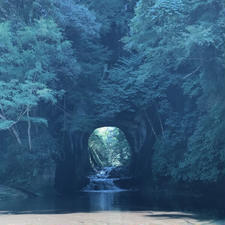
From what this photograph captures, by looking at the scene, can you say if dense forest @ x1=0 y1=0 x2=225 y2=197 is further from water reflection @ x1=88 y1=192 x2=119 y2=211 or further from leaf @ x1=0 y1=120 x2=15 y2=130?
water reflection @ x1=88 y1=192 x2=119 y2=211

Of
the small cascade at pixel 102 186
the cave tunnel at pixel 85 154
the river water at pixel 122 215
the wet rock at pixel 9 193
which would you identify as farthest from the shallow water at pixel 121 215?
the small cascade at pixel 102 186

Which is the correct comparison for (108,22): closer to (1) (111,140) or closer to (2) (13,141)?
(2) (13,141)

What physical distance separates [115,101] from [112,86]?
32.5 inches

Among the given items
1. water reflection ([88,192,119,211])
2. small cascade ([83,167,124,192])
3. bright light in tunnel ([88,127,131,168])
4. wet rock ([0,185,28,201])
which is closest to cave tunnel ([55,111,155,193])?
small cascade ([83,167,124,192])

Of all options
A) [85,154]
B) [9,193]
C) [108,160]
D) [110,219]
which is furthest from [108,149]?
[110,219]

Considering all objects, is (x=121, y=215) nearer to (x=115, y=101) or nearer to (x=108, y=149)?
(x=115, y=101)

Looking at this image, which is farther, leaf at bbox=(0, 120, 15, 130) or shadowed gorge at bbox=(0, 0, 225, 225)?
leaf at bbox=(0, 120, 15, 130)

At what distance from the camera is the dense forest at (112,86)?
38.5 feet

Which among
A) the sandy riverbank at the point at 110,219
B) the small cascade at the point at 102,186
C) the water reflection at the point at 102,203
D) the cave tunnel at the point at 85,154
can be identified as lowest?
the sandy riverbank at the point at 110,219

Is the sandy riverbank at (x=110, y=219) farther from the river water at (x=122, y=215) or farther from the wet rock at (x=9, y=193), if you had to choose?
the wet rock at (x=9, y=193)

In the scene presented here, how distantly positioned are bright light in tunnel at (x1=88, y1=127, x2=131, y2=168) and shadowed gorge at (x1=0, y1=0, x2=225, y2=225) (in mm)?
9659

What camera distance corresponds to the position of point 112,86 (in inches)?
723

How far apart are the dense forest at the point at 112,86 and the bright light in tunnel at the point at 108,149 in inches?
412

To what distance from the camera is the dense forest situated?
11750 millimetres
